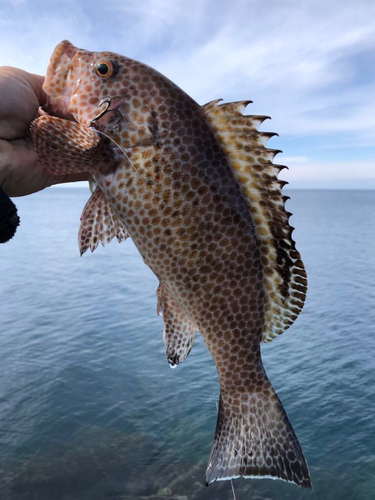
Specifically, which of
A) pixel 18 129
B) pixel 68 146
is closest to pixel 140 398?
pixel 18 129

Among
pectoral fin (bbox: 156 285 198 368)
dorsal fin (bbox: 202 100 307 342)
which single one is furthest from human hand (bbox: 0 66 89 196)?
pectoral fin (bbox: 156 285 198 368)

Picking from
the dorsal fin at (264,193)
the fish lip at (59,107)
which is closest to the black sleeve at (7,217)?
the fish lip at (59,107)

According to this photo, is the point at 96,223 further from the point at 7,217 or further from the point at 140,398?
the point at 140,398

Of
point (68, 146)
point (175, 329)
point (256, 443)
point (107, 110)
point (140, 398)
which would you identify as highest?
point (107, 110)

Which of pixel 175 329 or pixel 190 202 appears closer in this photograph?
pixel 190 202

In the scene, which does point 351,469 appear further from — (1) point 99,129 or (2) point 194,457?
(1) point 99,129

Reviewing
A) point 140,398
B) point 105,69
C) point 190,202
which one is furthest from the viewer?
point 140,398

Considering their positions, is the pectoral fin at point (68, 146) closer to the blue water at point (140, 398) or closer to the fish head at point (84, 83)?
the fish head at point (84, 83)
